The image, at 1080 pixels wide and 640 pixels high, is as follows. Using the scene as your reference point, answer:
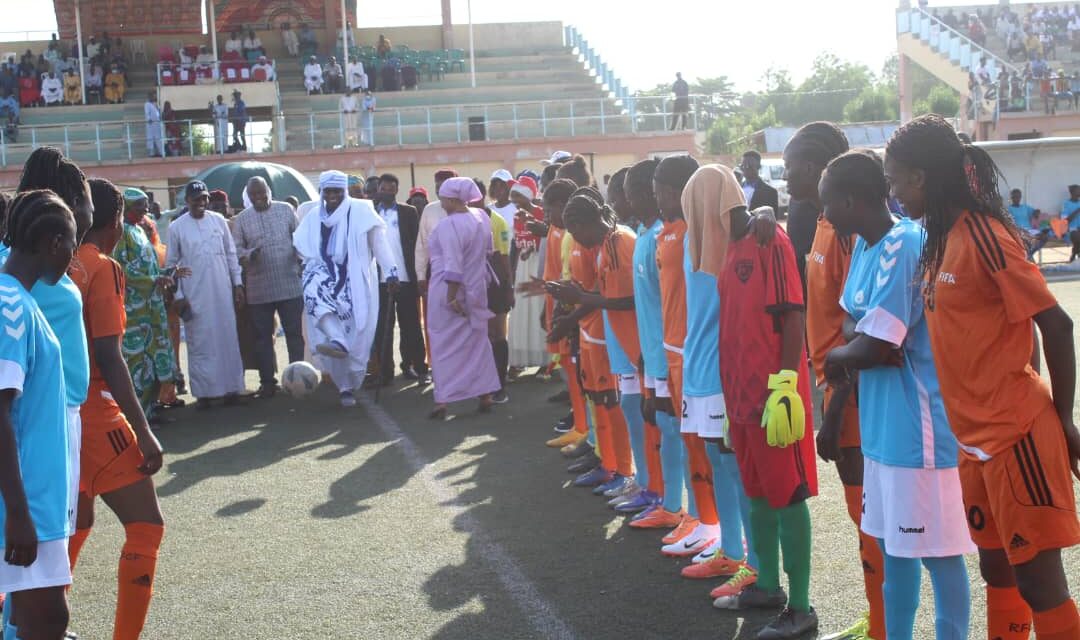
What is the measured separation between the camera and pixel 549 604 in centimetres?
509

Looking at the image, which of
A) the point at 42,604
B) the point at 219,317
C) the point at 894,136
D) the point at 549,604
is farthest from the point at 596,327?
the point at 219,317

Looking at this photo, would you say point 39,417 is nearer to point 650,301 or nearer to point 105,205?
point 105,205

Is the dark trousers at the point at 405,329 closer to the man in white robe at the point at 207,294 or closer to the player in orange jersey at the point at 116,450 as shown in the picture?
the man in white robe at the point at 207,294

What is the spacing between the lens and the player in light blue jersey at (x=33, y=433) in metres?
3.27

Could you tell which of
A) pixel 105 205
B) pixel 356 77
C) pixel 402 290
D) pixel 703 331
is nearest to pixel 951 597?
pixel 703 331

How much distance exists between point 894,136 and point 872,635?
180 cm

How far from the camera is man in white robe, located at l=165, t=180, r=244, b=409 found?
1091 centimetres

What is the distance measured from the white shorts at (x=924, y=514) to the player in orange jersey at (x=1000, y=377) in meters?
0.18

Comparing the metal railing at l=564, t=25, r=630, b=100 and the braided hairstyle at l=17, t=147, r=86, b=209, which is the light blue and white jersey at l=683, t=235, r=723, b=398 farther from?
the metal railing at l=564, t=25, r=630, b=100

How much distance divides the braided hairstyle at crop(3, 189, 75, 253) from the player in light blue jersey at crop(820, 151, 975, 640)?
2341 millimetres

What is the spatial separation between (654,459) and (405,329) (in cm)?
602

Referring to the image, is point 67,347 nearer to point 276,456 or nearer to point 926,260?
point 926,260

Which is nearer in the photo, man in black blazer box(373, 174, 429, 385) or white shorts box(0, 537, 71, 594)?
white shorts box(0, 537, 71, 594)

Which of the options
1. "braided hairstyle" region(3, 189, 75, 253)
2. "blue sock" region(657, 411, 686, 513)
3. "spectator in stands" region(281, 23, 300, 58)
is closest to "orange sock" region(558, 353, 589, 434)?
"blue sock" region(657, 411, 686, 513)
